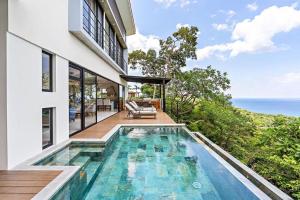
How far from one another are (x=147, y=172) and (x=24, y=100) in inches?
115

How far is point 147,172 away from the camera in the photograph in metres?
4.86

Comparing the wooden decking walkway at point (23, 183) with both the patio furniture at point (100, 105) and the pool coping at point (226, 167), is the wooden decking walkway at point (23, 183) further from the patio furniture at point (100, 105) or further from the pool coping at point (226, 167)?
the patio furniture at point (100, 105)

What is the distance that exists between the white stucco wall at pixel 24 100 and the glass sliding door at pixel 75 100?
177cm

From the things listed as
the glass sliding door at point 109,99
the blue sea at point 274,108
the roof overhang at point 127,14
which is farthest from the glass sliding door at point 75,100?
the blue sea at point 274,108

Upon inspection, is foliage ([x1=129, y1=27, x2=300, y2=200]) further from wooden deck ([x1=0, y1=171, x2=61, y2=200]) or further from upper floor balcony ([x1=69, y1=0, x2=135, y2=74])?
upper floor balcony ([x1=69, y1=0, x2=135, y2=74])

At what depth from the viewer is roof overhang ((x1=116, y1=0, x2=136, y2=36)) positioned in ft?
52.1

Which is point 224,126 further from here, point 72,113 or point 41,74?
point 41,74

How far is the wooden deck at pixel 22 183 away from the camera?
3.36m

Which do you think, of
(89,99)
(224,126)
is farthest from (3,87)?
(224,126)

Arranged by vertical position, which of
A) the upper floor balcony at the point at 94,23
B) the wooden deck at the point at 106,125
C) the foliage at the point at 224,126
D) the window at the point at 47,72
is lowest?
the foliage at the point at 224,126

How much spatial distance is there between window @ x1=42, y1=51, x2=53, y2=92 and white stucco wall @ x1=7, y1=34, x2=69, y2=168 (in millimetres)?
205

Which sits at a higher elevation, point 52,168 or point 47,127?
point 47,127

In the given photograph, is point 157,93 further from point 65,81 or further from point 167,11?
point 65,81

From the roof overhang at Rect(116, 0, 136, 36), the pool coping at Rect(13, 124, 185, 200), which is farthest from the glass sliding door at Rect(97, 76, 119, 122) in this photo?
the pool coping at Rect(13, 124, 185, 200)
